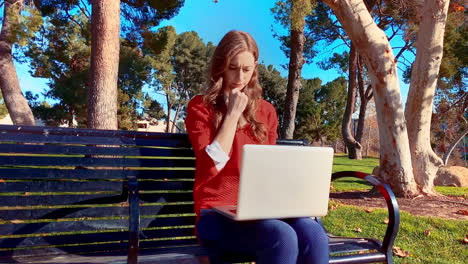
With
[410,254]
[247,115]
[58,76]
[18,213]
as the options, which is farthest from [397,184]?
[58,76]

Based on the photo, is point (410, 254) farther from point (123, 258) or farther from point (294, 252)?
point (123, 258)

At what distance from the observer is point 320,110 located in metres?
32.8

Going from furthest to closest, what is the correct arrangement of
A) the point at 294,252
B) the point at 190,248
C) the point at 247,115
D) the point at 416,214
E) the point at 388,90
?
the point at 388,90 < the point at 416,214 < the point at 247,115 < the point at 190,248 < the point at 294,252

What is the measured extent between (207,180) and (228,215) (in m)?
0.30

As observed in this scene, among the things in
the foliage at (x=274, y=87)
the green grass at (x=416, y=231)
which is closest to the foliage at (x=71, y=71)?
the foliage at (x=274, y=87)

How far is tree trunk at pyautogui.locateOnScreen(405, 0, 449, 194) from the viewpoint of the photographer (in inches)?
229

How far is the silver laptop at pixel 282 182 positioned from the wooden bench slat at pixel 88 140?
2.17 ft

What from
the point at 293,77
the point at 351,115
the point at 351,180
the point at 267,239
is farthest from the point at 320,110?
the point at 267,239

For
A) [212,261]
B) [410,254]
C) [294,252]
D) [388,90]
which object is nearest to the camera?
[294,252]

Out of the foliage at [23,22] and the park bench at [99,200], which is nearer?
the park bench at [99,200]

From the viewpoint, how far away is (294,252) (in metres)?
1.75

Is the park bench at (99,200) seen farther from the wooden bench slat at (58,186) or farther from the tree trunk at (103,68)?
the tree trunk at (103,68)

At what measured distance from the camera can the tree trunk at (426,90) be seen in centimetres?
583

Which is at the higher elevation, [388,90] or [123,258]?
[388,90]
